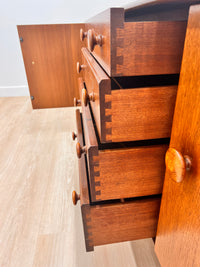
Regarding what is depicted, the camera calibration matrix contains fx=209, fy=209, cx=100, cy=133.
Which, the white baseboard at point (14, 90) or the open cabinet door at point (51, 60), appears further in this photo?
the white baseboard at point (14, 90)

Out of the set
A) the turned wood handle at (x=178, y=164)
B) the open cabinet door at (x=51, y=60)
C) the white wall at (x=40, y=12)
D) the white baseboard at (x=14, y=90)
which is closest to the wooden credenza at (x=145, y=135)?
the turned wood handle at (x=178, y=164)

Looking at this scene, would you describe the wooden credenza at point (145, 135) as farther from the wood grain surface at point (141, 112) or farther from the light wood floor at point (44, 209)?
the light wood floor at point (44, 209)

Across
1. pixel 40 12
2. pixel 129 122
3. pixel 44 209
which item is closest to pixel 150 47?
pixel 129 122

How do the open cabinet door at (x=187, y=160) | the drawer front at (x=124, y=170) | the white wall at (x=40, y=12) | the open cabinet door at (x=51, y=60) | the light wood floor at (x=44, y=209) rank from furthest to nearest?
the white wall at (x=40, y=12)
the open cabinet door at (x=51, y=60)
the light wood floor at (x=44, y=209)
the drawer front at (x=124, y=170)
the open cabinet door at (x=187, y=160)

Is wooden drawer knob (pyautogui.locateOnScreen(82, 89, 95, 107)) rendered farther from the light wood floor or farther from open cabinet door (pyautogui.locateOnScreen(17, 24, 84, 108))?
open cabinet door (pyautogui.locateOnScreen(17, 24, 84, 108))

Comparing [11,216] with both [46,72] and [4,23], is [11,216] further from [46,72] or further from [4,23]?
[4,23]

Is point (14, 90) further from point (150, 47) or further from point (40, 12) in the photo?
point (150, 47)

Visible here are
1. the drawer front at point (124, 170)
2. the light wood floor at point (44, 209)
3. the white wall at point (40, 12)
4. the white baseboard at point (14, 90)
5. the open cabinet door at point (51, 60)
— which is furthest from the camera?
the white baseboard at point (14, 90)

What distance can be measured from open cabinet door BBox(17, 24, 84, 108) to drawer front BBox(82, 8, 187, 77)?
114 centimetres

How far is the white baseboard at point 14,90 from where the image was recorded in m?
2.08

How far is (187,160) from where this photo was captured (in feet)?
0.95

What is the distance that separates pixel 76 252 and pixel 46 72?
1214mm

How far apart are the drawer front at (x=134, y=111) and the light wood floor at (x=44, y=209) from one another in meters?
0.41

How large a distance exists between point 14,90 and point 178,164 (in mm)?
2095
